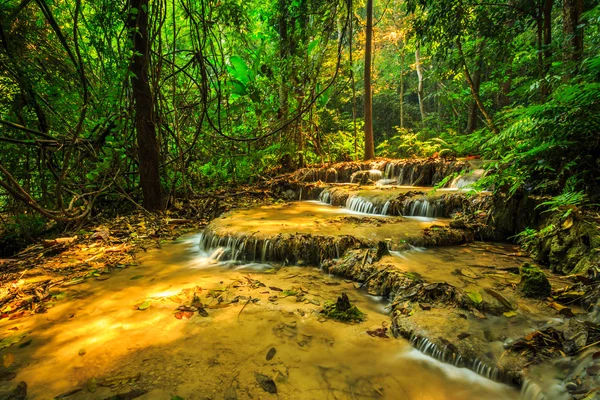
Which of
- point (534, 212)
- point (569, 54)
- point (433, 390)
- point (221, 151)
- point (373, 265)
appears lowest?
point (433, 390)

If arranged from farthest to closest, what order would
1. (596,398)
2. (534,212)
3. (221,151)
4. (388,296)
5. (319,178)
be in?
(319,178), (221,151), (534,212), (388,296), (596,398)

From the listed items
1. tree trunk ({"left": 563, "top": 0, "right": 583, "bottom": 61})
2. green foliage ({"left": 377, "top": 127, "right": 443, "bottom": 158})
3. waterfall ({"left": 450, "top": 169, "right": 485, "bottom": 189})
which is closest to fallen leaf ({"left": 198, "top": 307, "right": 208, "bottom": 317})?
tree trunk ({"left": 563, "top": 0, "right": 583, "bottom": 61})

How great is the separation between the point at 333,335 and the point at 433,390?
880mm

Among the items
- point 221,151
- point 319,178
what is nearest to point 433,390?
point 221,151

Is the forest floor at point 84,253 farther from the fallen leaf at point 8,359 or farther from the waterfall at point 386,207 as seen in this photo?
the waterfall at point 386,207

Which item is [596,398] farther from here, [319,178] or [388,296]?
[319,178]

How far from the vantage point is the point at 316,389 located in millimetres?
2016

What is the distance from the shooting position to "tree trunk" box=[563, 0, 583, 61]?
4.77 metres

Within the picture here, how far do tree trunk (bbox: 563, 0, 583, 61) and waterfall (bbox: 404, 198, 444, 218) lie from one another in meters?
3.28

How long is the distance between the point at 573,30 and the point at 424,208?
3.85 m

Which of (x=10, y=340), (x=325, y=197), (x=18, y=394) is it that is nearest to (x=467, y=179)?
(x=325, y=197)

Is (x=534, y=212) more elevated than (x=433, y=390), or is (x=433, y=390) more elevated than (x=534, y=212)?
(x=534, y=212)

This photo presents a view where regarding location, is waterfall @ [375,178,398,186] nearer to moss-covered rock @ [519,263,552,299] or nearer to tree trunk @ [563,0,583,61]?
tree trunk @ [563,0,583,61]

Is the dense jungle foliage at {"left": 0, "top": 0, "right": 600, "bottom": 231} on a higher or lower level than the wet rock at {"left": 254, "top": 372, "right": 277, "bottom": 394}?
higher
